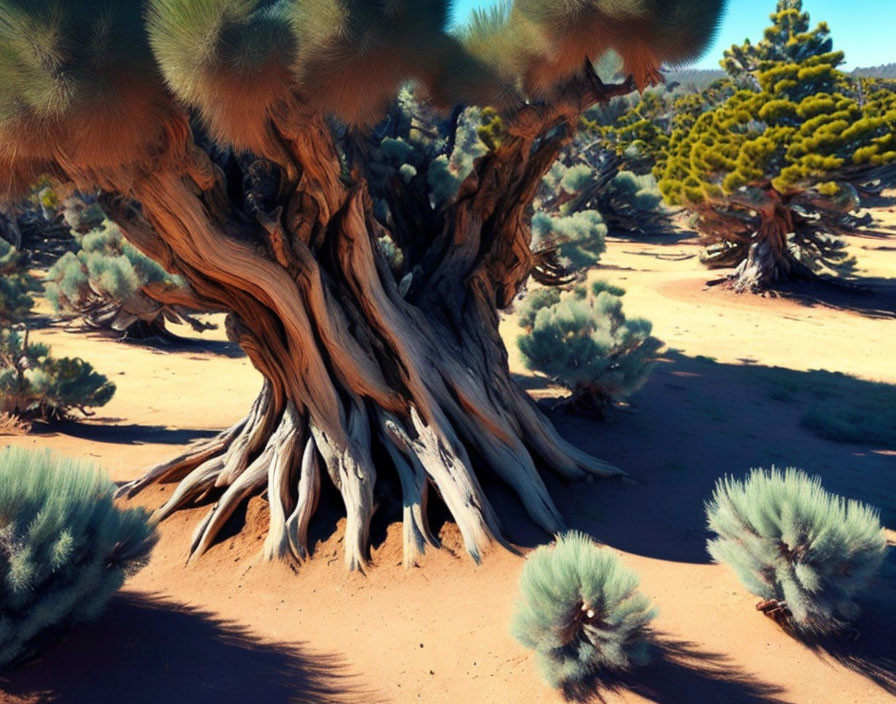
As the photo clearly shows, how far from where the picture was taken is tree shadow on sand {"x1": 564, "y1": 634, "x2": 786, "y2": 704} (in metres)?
3.76

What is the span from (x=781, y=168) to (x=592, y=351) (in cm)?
1310

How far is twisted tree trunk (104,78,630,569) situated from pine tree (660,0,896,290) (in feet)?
44.6

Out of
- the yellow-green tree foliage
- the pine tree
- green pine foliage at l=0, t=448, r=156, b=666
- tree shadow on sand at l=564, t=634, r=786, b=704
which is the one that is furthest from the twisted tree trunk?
the pine tree

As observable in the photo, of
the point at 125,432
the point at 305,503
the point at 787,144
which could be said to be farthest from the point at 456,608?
the point at 787,144

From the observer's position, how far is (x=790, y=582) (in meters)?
4.14

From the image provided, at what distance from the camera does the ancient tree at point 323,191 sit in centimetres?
404

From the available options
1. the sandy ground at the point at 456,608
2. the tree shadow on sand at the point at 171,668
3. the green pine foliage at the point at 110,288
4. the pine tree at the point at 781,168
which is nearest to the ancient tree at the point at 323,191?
the sandy ground at the point at 456,608

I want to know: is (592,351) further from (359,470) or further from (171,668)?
(171,668)

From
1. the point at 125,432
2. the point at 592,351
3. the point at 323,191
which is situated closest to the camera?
the point at 323,191

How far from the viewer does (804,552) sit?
13.6ft

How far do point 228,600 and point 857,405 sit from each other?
9.78 m

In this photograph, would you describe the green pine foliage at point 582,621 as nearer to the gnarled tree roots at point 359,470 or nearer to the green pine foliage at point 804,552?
the green pine foliage at point 804,552

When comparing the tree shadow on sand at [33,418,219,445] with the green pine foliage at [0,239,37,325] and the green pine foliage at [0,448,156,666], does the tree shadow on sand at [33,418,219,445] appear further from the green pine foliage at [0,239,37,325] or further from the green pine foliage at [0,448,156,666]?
the green pine foliage at [0,448,156,666]

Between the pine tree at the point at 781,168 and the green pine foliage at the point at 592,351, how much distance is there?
447 inches
